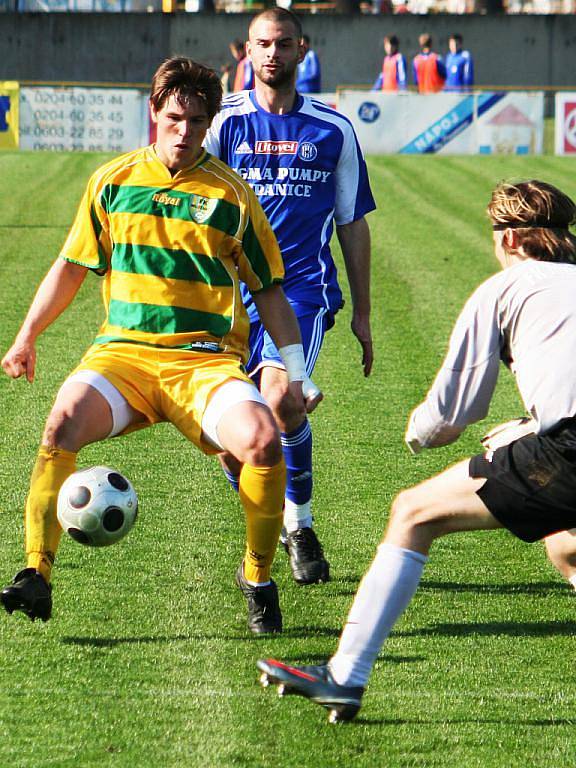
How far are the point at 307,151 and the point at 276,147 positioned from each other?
5.4 inches

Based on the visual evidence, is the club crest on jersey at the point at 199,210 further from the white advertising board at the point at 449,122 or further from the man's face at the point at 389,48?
the man's face at the point at 389,48

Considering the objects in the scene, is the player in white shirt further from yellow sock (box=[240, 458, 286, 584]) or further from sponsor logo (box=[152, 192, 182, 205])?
sponsor logo (box=[152, 192, 182, 205])

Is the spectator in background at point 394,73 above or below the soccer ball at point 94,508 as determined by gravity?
above

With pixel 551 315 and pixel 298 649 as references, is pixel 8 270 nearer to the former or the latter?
pixel 298 649

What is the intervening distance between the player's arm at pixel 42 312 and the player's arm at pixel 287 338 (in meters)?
0.71

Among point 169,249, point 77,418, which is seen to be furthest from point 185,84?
point 77,418

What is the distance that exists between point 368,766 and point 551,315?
1412 millimetres

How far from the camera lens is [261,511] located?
192 inches

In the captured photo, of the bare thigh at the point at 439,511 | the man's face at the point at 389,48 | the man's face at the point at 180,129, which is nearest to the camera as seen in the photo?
the bare thigh at the point at 439,511

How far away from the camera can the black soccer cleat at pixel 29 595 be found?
4582mm

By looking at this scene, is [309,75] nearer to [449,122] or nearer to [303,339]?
[449,122]

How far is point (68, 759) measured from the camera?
12.7 feet

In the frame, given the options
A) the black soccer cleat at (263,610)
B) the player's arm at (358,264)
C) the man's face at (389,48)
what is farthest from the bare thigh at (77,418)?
the man's face at (389,48)

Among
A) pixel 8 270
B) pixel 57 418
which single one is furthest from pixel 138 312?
pixel 8 270
